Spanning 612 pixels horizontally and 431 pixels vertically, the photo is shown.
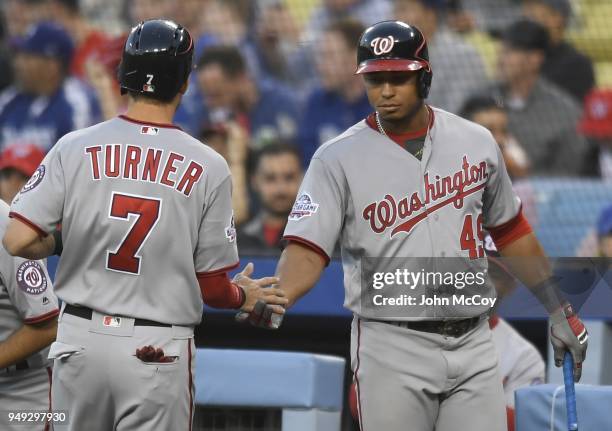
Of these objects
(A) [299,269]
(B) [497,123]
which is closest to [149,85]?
(A) [299,269]

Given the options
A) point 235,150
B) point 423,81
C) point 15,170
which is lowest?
point 423,81

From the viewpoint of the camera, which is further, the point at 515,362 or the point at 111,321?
the point at 515,362

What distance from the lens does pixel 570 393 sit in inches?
135

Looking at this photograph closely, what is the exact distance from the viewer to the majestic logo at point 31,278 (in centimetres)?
352


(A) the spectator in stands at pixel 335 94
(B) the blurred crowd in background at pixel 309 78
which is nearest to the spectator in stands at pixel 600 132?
(B) the blurred crowd in background at pixel 309 78

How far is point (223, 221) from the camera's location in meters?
3.20

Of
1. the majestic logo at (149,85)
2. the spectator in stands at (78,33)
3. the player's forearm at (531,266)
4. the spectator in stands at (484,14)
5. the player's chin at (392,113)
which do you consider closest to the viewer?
the majestic logo at (149,85)

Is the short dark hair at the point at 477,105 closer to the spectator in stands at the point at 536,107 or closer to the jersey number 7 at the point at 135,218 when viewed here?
the spectator in stands at the point at 536,107

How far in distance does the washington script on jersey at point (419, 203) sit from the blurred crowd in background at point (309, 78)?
346cm

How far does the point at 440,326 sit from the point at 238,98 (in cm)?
497

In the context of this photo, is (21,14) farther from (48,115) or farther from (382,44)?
(382,44)

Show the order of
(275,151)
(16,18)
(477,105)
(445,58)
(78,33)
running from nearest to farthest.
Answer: (275,151) → (477,105) → (445,58) → (78,33) → (16,18)

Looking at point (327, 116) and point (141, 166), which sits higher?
point (327, 116)

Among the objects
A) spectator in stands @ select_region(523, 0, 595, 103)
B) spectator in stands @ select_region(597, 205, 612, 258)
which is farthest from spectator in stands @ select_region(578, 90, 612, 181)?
spectator in stands @ select_region(597, 205, 612, 258)
